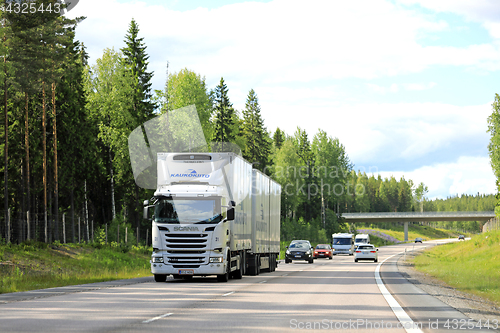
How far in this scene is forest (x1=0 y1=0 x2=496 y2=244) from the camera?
42.9 metres

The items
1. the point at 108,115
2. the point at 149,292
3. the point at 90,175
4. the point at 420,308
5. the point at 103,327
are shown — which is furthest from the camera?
the point at 108,115

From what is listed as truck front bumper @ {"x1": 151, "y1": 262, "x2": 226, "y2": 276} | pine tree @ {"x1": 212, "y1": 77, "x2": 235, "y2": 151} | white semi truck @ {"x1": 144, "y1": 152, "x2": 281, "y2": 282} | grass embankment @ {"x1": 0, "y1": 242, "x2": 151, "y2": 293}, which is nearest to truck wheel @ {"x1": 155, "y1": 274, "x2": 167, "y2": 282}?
white semi truck @ {"x1": 144, "y1": 152, "x2": 281, "y2": 282}

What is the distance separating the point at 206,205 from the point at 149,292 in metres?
5.30

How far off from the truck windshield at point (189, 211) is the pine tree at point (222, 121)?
48.4 meters

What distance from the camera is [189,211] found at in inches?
914

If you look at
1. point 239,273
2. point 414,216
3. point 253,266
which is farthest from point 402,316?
point 414,216

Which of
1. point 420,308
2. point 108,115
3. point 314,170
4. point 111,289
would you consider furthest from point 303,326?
point 314,170

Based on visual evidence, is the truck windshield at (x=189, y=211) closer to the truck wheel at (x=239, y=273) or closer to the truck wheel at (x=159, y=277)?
the truck wheel at (x=159, y=277)

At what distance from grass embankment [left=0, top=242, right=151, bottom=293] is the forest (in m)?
1.59

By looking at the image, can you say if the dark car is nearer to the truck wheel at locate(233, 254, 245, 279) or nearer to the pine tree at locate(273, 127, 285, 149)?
the truck wheel at locate(233, 254, 245, 279)

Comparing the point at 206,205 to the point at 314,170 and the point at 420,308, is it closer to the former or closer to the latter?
the point at 420,308

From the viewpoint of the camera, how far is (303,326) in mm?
11195

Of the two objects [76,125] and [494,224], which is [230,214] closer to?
[76,125]

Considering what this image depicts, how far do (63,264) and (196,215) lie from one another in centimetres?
1463
